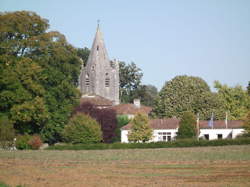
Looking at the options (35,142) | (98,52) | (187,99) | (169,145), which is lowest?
(169,145)

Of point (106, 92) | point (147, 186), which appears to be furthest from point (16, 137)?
point (106, 92)

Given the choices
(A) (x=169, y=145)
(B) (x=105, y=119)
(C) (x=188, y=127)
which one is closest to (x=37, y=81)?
(B) (x=105, y=119)

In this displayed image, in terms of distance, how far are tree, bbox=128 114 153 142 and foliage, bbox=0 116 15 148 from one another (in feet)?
47.9

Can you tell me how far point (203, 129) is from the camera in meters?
69.9

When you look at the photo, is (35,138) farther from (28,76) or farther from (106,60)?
(106,60)

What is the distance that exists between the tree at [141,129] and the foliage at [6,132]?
47.9 feet

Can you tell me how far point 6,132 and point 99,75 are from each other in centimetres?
4881

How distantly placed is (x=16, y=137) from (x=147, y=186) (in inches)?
1535

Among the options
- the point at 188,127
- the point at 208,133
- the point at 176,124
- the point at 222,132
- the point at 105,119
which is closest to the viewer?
the point at 188,127

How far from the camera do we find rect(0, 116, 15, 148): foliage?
181 feet

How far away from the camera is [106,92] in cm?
10350

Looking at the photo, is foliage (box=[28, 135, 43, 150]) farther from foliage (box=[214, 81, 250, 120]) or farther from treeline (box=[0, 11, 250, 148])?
foliage (box=[214, 81, 250, 120])

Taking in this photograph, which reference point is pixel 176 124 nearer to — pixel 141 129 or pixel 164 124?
pixel 164 124

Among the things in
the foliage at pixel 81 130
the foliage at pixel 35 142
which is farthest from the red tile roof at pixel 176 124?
the foliage at pixel 35 142
